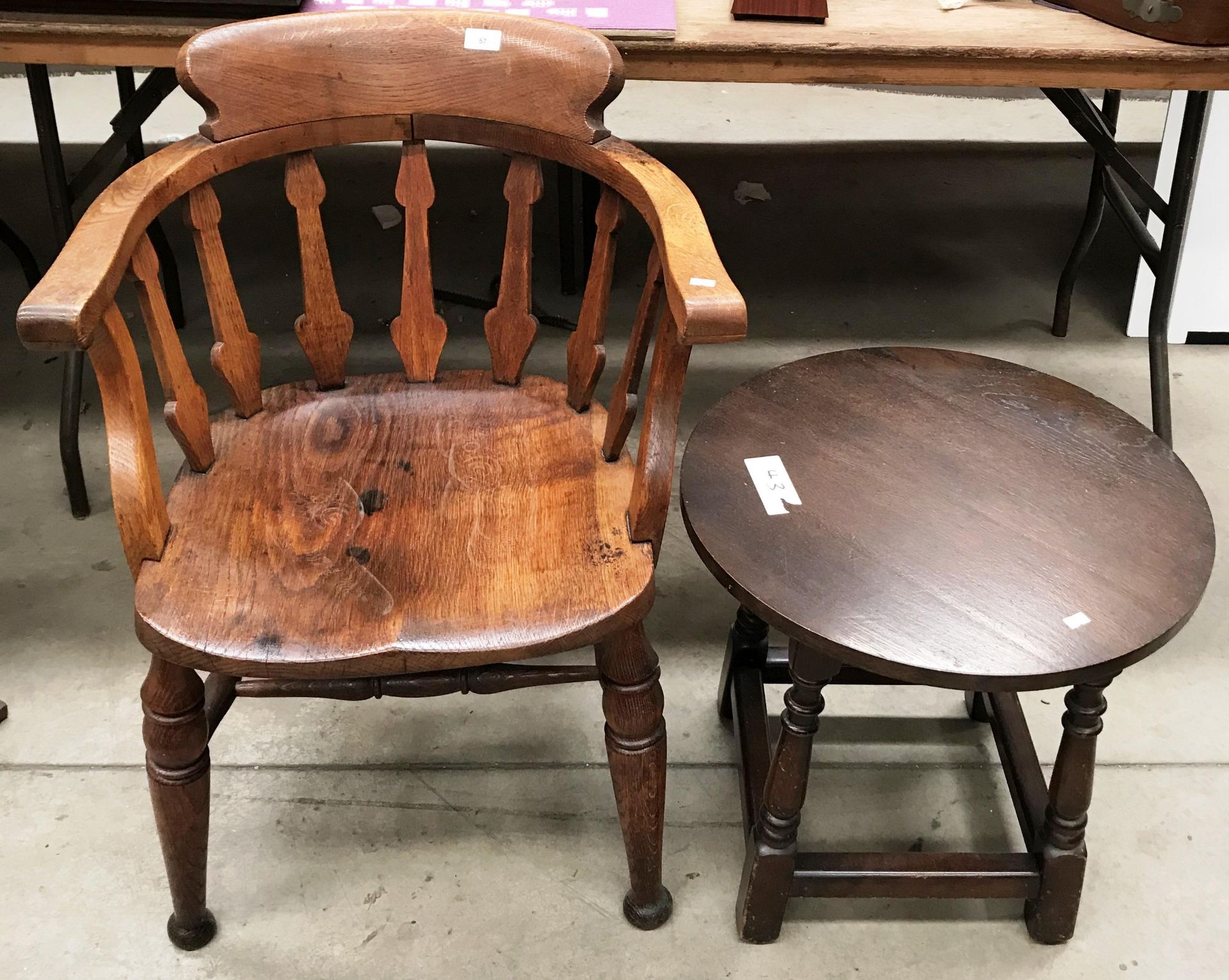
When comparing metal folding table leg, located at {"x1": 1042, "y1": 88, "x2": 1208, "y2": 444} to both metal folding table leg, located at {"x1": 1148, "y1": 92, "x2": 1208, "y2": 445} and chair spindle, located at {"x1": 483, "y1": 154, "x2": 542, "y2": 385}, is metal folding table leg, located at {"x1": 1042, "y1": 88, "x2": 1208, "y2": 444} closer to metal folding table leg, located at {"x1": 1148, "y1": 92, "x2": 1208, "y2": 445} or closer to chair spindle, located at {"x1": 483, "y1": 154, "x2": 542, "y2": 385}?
metal folding table leg, located at {"x1": 1148, "y1": 92, "x2": 1208, "y2": 445}

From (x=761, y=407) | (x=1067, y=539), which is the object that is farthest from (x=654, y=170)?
(x=1067, y=539)

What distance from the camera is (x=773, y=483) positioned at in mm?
1196

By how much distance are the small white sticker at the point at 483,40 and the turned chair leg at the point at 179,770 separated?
0.72 meters

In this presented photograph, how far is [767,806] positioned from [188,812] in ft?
1.98

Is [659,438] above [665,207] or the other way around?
the other way around

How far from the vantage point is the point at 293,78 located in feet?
4.06

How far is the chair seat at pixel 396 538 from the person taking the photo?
1036mm

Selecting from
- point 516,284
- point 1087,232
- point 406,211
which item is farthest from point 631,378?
point 1087,232

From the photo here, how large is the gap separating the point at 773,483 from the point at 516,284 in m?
0.39

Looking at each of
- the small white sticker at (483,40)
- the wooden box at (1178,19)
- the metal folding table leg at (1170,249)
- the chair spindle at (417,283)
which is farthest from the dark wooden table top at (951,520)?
the metal folding table leg at (1170,249)

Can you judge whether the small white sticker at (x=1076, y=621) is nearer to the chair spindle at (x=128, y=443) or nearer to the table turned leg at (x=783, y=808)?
the table turned leg at (x=783, y=808)

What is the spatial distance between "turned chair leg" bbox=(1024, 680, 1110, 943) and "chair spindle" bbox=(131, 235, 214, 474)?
3.03ft

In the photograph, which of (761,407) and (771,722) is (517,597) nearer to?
(761,407)

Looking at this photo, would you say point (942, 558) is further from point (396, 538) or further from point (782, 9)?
Result: point (782, 9)
